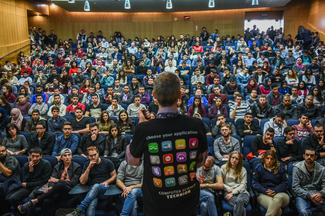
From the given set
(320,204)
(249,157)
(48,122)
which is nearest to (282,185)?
(320,204)

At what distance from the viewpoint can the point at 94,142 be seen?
12.4 feet

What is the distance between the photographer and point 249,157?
3.61m

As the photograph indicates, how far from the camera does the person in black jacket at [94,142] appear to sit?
377 cm

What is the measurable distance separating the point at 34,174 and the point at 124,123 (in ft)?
5.57

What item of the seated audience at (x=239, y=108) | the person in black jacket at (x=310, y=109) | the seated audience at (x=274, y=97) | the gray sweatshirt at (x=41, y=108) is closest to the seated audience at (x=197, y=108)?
the seated audience at (x=239, y=108)

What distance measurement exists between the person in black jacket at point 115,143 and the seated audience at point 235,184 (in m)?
1.53

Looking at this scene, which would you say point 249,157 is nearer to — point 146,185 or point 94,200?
point 94,200

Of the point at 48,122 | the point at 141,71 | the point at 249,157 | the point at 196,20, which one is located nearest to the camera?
the point at 249,157

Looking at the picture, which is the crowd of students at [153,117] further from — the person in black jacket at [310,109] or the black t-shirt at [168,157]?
the black t-shirt at [168,157]

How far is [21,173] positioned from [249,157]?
3.22 metres

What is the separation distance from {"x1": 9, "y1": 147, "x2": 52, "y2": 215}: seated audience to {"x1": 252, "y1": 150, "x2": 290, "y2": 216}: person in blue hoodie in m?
2.64

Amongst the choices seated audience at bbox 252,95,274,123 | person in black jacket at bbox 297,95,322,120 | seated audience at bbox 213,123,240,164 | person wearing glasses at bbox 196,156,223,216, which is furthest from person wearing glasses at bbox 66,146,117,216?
person in black jacket at bbox 297,95,322,120

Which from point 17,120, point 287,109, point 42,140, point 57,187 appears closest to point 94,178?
point 57,187

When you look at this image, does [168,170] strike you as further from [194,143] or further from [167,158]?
[194,143]
